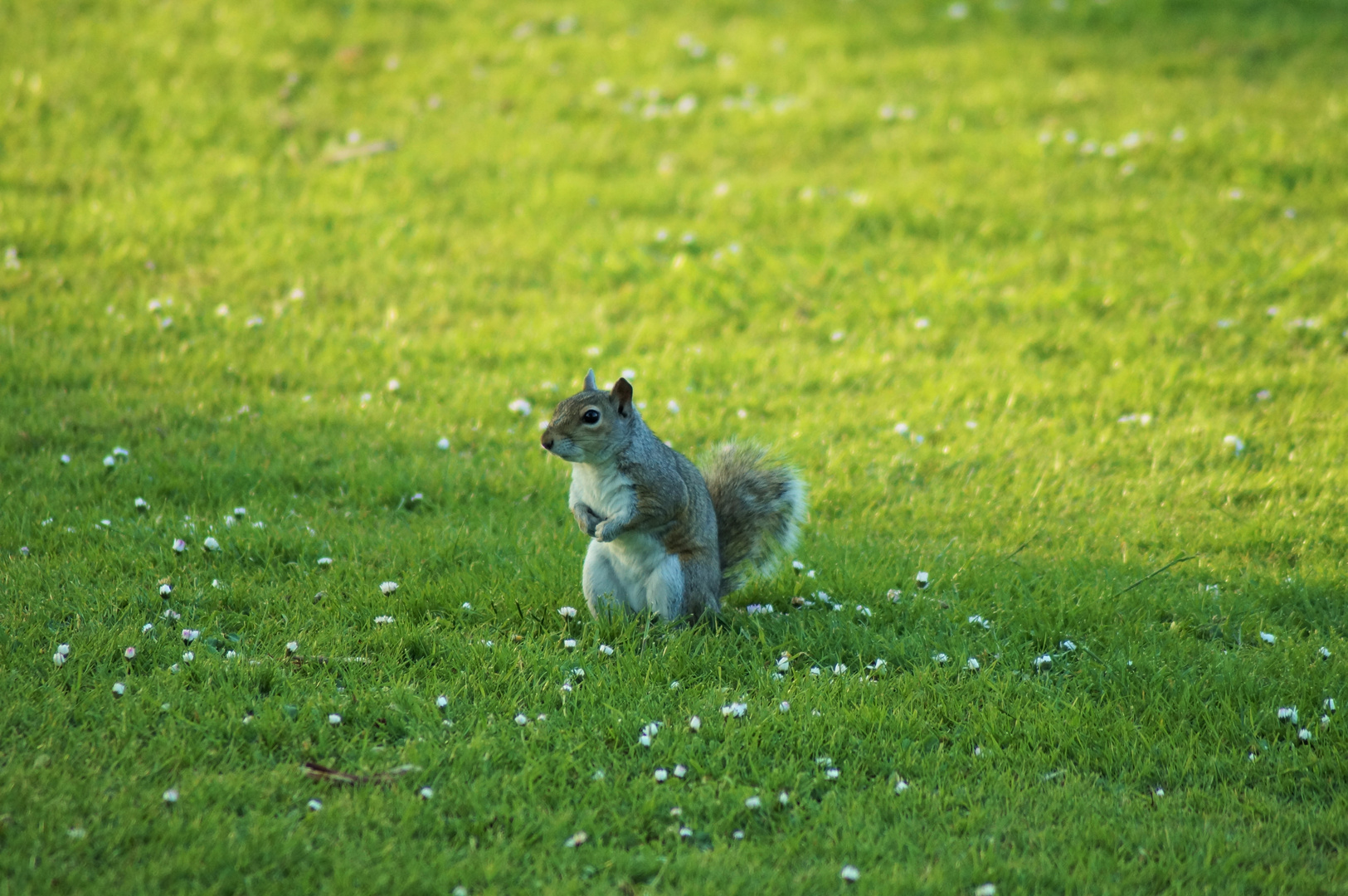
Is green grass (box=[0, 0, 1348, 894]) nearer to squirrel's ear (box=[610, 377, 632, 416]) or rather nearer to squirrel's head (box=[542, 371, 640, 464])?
squirrel's head (box=[542, 371, 640, 464])

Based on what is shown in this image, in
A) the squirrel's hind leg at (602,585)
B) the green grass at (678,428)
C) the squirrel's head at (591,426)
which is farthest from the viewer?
the squirrel's hind leg at (602,585)

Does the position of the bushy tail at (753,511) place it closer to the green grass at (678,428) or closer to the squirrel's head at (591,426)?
the green grass at (678,428)

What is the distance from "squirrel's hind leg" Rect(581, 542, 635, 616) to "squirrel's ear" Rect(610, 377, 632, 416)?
512 mm

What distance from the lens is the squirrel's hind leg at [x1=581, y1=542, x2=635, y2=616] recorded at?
15.0 ft

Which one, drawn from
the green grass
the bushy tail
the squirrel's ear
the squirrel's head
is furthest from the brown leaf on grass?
the bushy tail

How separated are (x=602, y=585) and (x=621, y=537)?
22 centimetres

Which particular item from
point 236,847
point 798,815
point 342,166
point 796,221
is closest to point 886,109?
point 796,221

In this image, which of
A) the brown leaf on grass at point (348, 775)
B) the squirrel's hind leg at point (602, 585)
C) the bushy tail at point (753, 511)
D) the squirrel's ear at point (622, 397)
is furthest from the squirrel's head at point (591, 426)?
the brown leaf on grass at point (348, 775)

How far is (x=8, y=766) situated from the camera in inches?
138

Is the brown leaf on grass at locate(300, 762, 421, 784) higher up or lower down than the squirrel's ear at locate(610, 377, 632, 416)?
lower down

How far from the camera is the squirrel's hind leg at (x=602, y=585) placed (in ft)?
15.0

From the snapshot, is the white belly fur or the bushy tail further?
the bushy tail

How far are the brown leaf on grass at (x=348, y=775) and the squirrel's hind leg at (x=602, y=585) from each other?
1.10m

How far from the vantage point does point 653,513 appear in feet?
14.6
